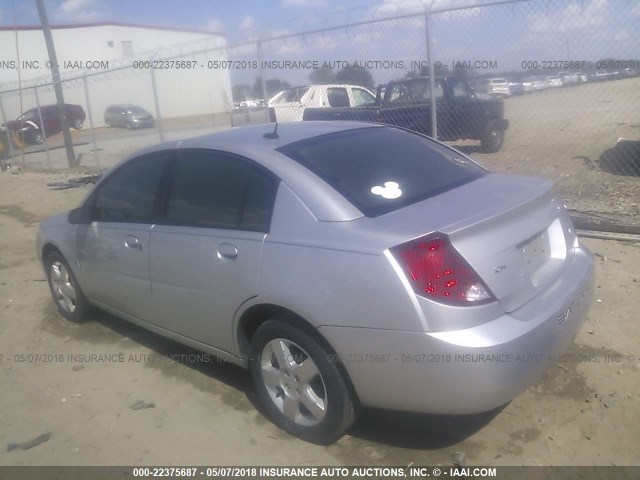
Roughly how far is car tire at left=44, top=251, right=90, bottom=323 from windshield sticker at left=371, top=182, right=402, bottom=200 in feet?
9.42

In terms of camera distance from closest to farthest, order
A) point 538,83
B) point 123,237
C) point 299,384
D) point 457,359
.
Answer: point 457,359 < point 299,384 < point 123,237 < point 538,83

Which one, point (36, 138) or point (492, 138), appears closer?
point (492, 138)

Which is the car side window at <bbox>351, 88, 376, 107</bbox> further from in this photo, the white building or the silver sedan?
the silver sedan

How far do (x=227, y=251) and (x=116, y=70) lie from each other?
9.73 metres

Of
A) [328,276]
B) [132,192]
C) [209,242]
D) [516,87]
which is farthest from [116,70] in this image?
[328,276]

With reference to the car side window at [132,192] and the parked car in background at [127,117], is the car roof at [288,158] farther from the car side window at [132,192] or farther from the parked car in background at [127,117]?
the parked car in background at [127,117]

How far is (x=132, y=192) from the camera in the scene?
13.4ft

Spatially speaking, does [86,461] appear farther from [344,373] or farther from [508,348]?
[508,348]

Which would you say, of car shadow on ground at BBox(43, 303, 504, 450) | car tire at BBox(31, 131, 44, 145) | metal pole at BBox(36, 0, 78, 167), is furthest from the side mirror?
car tire at BBox(31, 131, 44, 145)

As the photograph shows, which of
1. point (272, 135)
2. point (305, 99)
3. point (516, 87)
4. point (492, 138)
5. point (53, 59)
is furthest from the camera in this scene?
point (53, 59)

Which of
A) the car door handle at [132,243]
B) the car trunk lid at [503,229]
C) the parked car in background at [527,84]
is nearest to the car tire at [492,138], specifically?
the parked car in background at [527,84]

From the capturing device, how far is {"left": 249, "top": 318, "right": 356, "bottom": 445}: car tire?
283 centimetres

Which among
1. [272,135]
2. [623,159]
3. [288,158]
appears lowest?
[623,159]

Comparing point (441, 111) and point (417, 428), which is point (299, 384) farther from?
point (441, 111)
